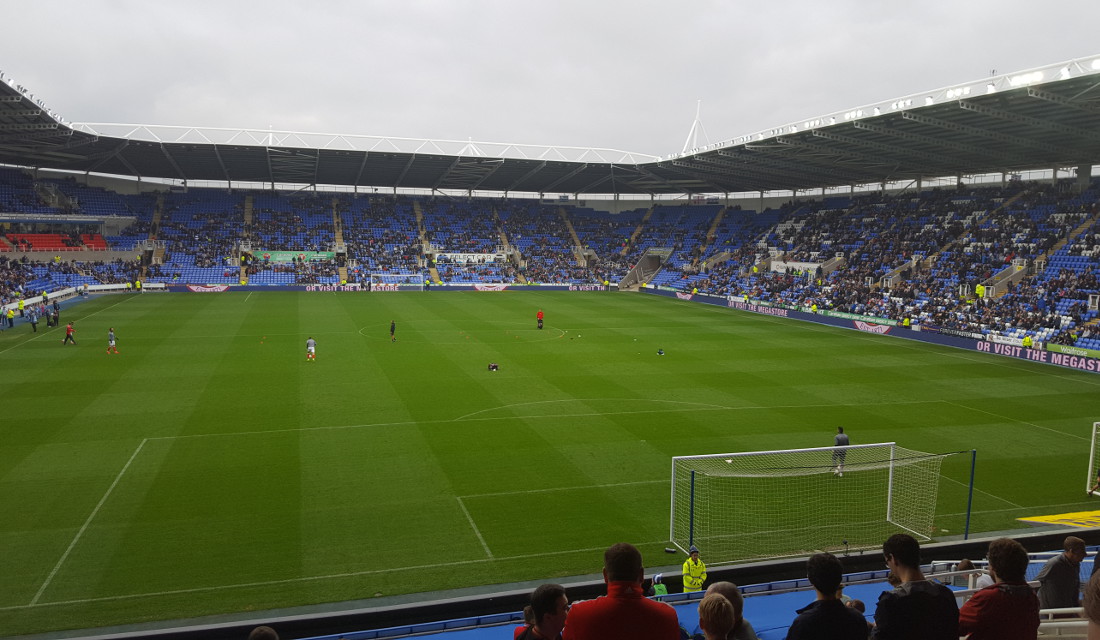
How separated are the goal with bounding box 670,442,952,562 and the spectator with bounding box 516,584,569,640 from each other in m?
7.98

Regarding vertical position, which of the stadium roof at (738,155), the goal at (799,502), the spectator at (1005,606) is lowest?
the goal at (799,502)

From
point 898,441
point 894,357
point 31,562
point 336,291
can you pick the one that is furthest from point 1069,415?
point 336,291

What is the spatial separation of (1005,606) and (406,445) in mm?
14908

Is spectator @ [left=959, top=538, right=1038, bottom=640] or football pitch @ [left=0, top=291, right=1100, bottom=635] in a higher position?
spectator @ [left=959, top=538, right=1038, bottom=640]

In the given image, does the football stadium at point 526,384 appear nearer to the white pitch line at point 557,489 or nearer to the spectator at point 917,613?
the white pitch line at point 557,489

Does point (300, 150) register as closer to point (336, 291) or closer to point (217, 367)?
point (336, 291)

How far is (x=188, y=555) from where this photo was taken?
11508 mm

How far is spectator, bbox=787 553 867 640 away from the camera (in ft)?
13.2

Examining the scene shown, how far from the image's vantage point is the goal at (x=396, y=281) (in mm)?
67688

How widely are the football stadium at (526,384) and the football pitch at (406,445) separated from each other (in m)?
0.11

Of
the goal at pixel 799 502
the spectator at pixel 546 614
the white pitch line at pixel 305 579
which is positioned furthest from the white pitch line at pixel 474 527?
the spectator at pixel 546 614

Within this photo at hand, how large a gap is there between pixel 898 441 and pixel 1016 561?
50.8ft

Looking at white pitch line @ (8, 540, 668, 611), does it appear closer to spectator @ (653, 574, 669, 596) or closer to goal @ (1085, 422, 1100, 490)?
spectator @ (653, 574, 669, 596)

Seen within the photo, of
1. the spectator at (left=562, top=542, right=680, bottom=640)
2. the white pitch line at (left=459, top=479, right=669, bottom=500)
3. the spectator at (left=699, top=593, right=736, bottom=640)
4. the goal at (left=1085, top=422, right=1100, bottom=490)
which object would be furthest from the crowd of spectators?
the spectator at (left=562, top=542, right=680, bottom=640)
